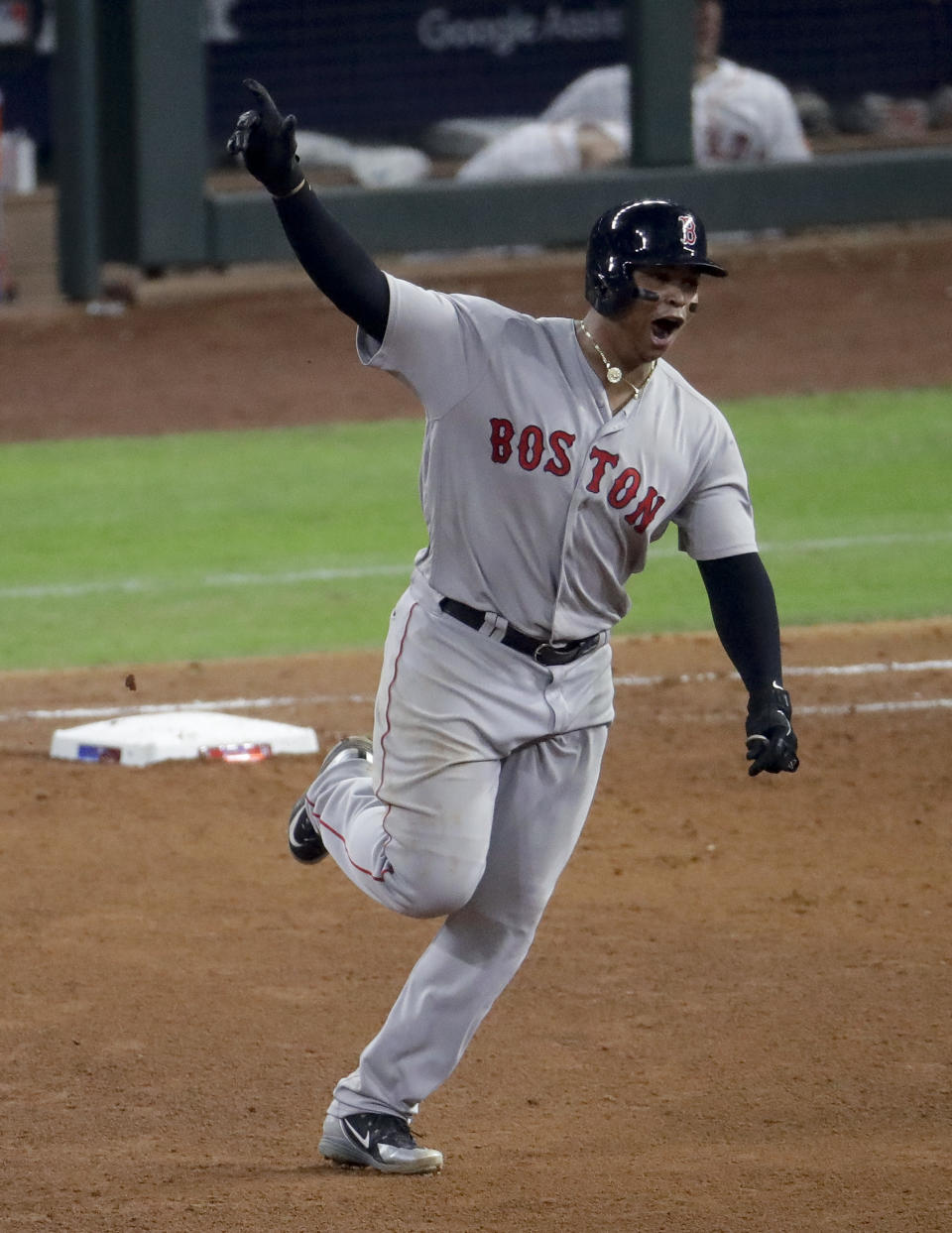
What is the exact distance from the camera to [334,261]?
3.23m

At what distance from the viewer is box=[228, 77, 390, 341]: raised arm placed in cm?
318

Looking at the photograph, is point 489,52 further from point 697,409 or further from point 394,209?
point 697,409

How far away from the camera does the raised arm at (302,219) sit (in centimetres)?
318

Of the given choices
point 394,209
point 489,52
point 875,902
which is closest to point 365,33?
point 489,52

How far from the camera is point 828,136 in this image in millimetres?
15430

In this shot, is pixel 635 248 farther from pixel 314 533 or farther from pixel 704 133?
pixel 704 133

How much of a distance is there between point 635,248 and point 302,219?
1.79 ft

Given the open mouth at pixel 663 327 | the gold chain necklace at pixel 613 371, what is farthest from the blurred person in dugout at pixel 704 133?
the open mouth at pixel 663 327

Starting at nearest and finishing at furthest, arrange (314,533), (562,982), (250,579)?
1. (562,982)
2. (250,579)
3. (314,533)

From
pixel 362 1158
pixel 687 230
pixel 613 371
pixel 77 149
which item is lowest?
pixel 362 1158

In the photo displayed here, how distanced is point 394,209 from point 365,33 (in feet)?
10.5

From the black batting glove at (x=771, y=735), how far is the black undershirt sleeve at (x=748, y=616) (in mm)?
47

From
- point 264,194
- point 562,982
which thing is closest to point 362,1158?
point 562,982

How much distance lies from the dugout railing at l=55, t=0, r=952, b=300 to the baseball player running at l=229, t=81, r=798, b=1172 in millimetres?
10159
